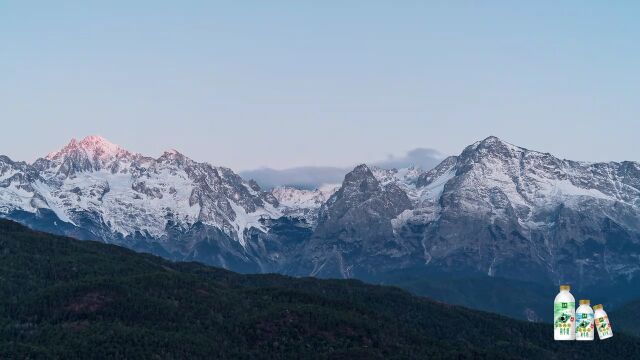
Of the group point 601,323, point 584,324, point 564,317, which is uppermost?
point 564,317

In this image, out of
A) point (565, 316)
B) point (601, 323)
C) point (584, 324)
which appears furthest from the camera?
point (584, 324)

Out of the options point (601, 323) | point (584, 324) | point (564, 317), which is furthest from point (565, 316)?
point (601, 323)

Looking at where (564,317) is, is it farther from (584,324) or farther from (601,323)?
(601,323)

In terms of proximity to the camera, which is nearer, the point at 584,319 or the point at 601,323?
the point at 601,323

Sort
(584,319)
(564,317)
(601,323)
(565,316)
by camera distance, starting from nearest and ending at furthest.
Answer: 1. (601,323)
2. (564,317)
3. (565,316)
4. (584,319)

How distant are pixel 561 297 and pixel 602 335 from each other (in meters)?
4.78

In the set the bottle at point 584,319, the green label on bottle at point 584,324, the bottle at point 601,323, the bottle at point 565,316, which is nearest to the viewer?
the bottle at point 601,323

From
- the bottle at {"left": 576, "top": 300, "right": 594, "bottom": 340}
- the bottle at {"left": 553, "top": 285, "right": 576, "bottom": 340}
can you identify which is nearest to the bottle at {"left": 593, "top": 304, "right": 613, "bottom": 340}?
the bottle at {"left": 576, "top": 300, "right": 594, "bottom": 340}

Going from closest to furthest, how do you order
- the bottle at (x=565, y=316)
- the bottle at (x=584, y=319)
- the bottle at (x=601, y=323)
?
1. the bottle at (x=601, y=323)
2. the bottle at (x=565, y=316)
3. the bottle at (x=584, y=319)

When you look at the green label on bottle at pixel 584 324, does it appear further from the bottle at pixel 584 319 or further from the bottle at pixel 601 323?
the bottle at pixel 601 323

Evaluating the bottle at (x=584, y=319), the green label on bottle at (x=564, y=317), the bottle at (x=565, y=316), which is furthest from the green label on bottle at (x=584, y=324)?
the green label on bottle at (x=564, y=317)

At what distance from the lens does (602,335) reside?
88750 millimetres

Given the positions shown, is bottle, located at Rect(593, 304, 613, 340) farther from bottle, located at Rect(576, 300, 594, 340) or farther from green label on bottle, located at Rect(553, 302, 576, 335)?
green label on bottle, located at Rect(553, 302, 576, 335)

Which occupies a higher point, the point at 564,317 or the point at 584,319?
the point at 564,317
